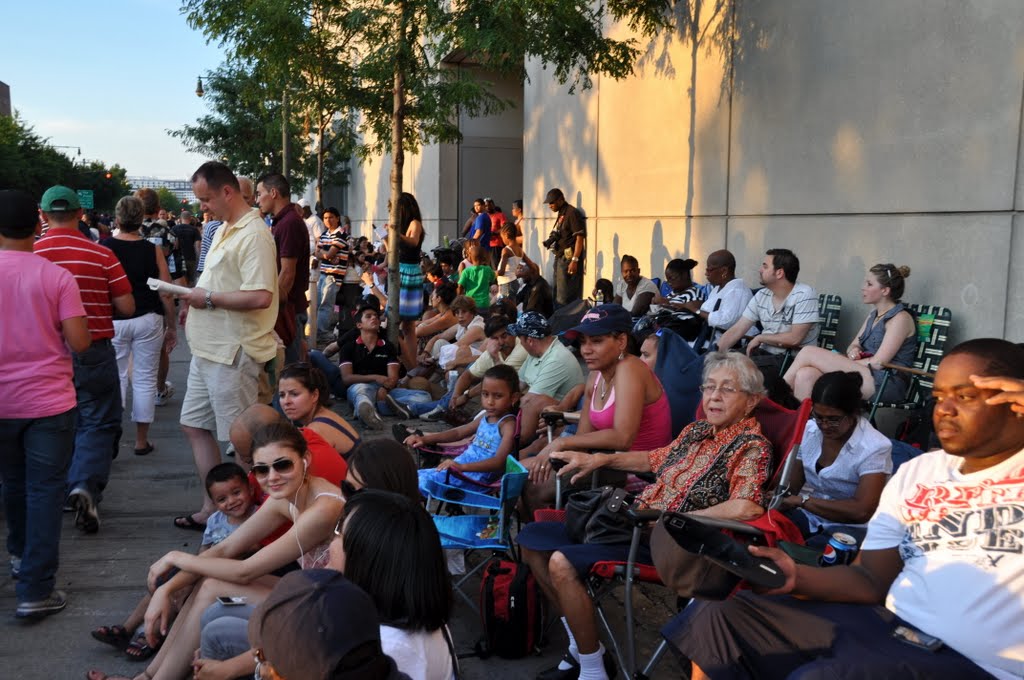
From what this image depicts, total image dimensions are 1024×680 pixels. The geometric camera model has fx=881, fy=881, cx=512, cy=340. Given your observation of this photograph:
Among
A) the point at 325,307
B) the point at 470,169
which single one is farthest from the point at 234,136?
the point at 325,307

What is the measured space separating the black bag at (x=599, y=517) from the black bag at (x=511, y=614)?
0.33 m

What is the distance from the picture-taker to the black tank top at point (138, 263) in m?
6.57

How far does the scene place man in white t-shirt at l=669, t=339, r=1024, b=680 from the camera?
2482 millimetres

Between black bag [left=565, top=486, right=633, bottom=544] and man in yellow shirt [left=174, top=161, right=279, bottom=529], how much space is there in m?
2.35

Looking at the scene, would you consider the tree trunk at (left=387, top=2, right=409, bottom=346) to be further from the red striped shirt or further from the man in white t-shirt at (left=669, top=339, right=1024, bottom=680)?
the man in white t-shirt at (left=669, top=339, right=1024, bottom=680)

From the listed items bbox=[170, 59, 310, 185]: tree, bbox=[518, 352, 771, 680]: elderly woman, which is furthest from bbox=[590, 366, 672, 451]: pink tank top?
bbox=[170, 59, 310, 185]: tree

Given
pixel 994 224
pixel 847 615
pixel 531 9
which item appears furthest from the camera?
pixel 531 9

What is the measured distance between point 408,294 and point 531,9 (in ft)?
11.4

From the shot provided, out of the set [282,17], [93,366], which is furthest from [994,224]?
[282,17]

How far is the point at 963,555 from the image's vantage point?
8.42 ft

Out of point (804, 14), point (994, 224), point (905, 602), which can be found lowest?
point (905, 602)

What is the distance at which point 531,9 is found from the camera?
8352 mm

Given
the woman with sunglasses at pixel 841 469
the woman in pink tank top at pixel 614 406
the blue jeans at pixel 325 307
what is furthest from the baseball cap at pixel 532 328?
the blue jeans at pixel 325 307

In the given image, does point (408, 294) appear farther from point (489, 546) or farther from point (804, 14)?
point (489, 546)
